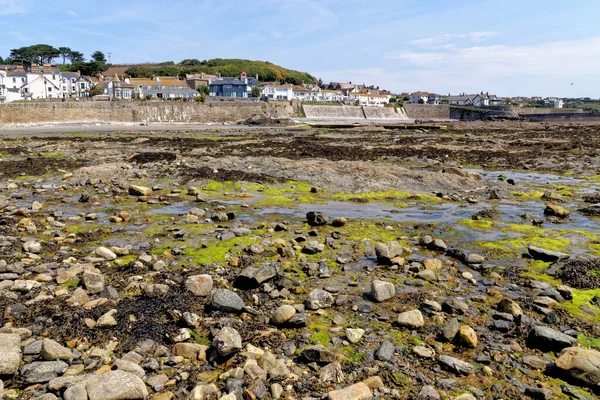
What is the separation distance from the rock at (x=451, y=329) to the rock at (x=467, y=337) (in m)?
0.12

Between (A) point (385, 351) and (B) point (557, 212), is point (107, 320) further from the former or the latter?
(B) point (557, 212)

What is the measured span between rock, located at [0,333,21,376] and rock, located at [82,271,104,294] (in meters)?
1.97

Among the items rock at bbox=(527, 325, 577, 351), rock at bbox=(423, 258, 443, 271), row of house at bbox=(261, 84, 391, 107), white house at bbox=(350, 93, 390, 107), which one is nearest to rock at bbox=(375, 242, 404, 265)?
rock at bbox=(423, 258, 443, 271)

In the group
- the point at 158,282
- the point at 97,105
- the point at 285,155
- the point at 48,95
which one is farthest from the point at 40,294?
the point at 48,95

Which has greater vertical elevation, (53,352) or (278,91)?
(278,91)

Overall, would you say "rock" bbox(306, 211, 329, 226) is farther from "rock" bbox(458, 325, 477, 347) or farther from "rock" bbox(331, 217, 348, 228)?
"rock" bbox(458, 325, 477, 347)

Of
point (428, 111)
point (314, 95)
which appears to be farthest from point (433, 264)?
point (314, 95)

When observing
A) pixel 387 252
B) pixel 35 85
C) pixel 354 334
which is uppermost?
pixel 35 85

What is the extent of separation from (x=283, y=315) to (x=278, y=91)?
156247mm

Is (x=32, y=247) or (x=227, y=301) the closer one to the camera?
(x=227, y=301)

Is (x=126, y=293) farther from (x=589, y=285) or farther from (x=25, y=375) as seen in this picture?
(x=589, y=285)

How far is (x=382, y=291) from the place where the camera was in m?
7.96

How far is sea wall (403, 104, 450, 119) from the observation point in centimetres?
14700

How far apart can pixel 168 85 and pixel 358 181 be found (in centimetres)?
13093
